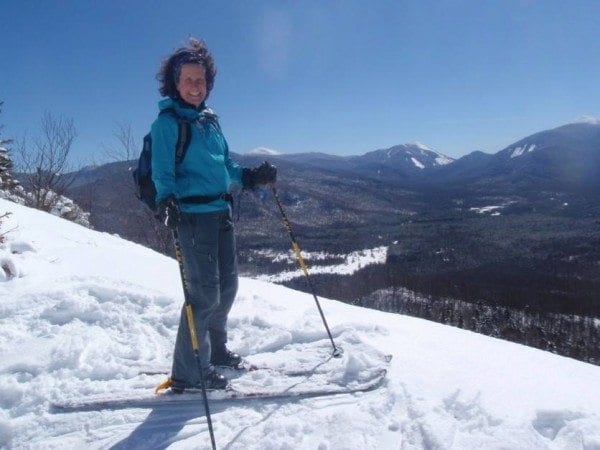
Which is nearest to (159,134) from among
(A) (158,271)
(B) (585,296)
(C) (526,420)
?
(C) (526,420)

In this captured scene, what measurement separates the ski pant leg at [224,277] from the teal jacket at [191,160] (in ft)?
0.69

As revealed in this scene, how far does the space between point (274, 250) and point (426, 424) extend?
557 ft

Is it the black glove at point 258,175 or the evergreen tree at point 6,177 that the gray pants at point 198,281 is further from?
the evergreen tree at point 6,177

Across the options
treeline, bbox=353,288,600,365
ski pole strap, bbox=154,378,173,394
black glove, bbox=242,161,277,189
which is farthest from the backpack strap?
treeline, bbox=353,288,600,365

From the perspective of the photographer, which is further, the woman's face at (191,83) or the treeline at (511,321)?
the treeline at (511,321)

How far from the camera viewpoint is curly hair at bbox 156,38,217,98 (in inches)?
147

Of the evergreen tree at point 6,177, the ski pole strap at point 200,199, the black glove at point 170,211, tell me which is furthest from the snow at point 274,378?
the evergreen tree at point 6,177

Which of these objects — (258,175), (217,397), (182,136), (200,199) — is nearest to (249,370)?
(217,397)

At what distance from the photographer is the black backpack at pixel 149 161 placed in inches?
139

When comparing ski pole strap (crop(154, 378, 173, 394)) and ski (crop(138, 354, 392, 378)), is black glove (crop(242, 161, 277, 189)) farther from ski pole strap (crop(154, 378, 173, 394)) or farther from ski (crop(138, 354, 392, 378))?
ski pole strap (crop(154, 378, 173, 394))

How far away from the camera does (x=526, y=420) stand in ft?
9.90

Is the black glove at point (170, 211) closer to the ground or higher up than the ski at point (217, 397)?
higher up

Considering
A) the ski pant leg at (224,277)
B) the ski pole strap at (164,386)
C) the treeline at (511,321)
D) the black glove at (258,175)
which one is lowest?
the treeline at (511,321)

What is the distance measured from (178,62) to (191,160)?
0.86 meters
